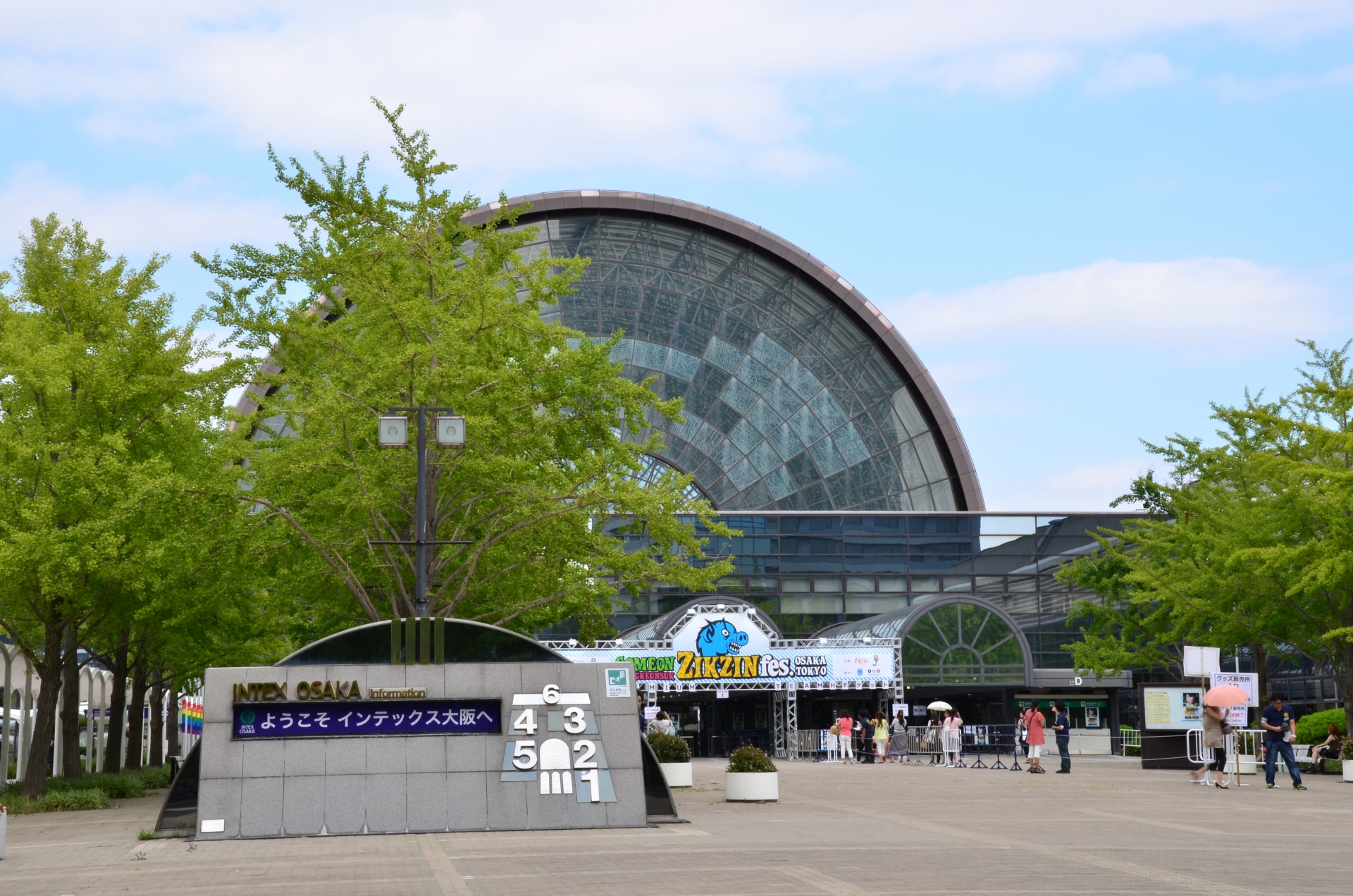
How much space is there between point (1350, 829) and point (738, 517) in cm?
4359

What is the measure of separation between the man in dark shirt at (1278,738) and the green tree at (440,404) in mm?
10925

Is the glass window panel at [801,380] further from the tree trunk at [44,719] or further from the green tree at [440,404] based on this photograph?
the tree trunk at [44,719]

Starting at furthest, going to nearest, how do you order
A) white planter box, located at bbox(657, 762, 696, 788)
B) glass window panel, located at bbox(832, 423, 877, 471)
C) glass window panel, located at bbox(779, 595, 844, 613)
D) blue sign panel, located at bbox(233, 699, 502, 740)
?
1. glass window panel, located at bbox(832, 423, 877, 471)
2. glass window panel, located at bbox(779, 595, 844, 613)
3. white planter box, located at bbox(657, 762, 696, 788)
4. blue sign panel, located at bbox(233, 699, 502, 740)

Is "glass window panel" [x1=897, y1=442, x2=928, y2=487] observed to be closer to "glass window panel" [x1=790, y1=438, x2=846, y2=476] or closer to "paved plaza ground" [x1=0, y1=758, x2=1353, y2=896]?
"glass window panel" [x1=790, y1=438, x2=846, y2=476]

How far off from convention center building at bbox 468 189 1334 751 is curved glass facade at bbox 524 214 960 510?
0.08m

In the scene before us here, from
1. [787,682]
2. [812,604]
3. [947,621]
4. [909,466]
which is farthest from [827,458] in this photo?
[787,682]

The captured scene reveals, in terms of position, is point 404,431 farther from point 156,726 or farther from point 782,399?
point 782,399

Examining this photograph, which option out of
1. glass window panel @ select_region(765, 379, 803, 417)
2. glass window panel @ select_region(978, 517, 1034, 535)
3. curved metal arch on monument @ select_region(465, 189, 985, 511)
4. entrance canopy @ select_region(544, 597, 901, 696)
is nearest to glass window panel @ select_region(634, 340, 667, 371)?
curved metal arch on monument @ select_region(465, 189, 985, 511)

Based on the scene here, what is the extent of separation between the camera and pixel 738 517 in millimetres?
61312

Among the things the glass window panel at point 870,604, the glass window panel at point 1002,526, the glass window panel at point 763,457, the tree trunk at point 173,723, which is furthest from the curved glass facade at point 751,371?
the tree trunk at point 173,723

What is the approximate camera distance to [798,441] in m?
63.3

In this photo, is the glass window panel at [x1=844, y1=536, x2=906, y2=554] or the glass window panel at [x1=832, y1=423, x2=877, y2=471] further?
the glass window panel at [x1=832, y1=423, x2=877, y2=471]

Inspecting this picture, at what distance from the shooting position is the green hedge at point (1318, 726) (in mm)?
37500

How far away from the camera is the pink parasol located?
91.2ft
